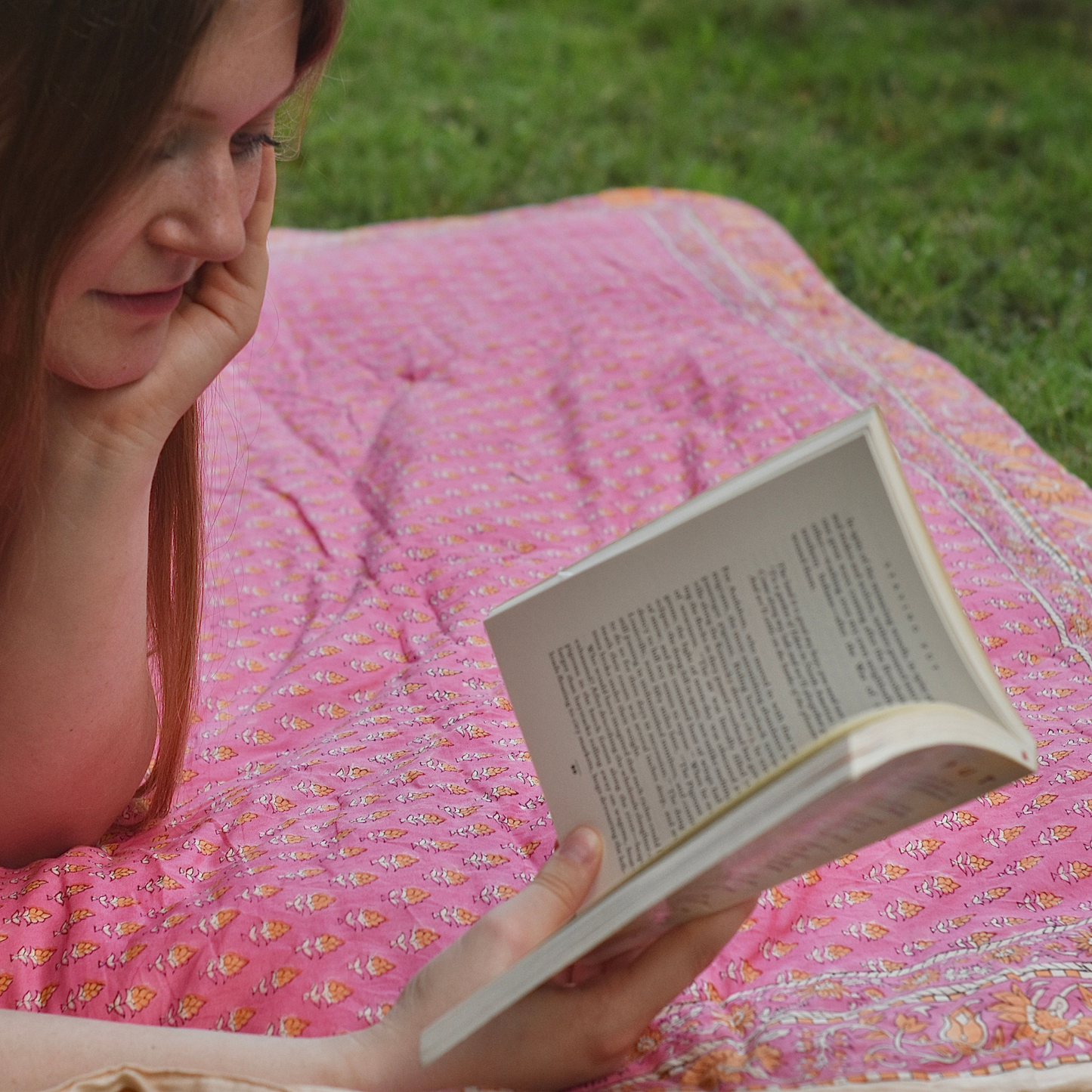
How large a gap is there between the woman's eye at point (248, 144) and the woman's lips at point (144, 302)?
4.2 inches

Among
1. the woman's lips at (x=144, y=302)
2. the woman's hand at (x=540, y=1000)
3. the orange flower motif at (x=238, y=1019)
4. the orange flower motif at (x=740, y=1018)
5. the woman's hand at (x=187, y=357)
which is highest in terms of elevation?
the woman's lips at (x=144, y=302)

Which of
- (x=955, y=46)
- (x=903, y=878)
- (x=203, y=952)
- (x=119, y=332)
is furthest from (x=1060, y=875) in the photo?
(x=955, y=46)

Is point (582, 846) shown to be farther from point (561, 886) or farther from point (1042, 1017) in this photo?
point (1042, 1017)

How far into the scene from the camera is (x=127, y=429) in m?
0.96

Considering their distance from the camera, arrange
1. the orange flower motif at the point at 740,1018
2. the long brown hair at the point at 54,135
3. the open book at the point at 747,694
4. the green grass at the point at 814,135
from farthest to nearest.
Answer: the green grass at the point at 814,135, the orange flower motif at the point at 740,1018, the long brown hair at the point at 54,135, the open book at the point at 747,694

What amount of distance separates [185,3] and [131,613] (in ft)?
1.48

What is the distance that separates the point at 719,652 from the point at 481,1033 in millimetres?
278

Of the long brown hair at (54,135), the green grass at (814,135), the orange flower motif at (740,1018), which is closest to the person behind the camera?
the long brown hair at (54,135)

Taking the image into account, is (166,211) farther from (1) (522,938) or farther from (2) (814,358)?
(2) (814,358)

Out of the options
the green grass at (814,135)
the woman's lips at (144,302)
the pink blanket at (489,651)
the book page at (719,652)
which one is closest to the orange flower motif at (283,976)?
the pink blanket at (489,651)

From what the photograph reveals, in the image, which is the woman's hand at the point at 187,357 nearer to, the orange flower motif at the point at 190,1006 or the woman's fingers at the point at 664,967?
the orange flower motif at the point at 190,1006

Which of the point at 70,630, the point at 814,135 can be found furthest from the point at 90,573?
the point at 814,135

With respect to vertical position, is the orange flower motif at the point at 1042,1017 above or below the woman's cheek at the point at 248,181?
below

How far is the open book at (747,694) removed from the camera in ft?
2.23
